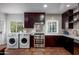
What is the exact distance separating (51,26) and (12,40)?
0.74 metres

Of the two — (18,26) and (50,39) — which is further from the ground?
(18,26)

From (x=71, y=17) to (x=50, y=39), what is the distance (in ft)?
1.94

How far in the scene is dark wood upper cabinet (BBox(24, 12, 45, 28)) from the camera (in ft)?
5.99

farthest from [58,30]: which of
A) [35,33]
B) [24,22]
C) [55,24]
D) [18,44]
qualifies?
[18,44]

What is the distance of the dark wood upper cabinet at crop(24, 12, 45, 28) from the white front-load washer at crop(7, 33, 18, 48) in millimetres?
267

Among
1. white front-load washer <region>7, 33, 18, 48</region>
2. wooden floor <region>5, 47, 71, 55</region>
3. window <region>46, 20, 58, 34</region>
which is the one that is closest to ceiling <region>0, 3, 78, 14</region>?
window <region>46, 20, 58, 34</region>

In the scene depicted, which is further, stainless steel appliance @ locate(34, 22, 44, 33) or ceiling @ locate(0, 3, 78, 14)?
stainless steel appliance @ locate(34, 22, 44, 33)

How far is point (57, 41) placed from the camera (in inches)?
78.5

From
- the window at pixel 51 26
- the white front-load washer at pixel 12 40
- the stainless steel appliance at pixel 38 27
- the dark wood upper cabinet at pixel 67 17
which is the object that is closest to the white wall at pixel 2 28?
the white front-load washer at pixel 12 40

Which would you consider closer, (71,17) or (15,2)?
(15,2)

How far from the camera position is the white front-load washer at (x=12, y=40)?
1.82 m

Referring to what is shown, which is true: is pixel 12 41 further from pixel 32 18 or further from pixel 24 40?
pixel 32 18

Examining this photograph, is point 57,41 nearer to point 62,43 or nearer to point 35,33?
point 62,43

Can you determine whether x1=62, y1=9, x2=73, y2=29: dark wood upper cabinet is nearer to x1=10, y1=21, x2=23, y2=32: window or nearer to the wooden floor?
the wooden floor
